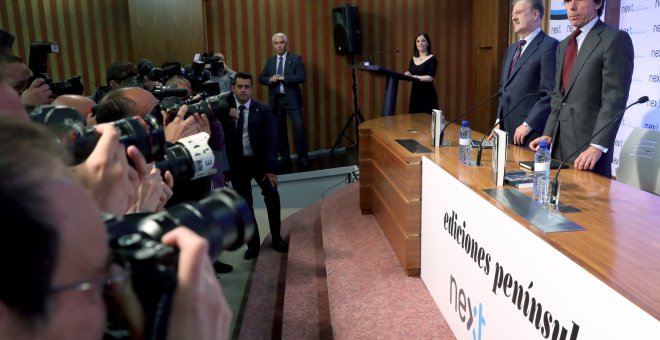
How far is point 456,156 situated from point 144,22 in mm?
4677

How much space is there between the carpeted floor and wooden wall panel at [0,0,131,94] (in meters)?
3.78

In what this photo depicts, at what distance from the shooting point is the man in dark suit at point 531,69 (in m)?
3.03

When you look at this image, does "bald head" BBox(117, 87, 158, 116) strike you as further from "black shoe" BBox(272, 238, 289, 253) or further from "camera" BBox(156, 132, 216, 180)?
"black shoe" BBox(272, 238, 289, 253)

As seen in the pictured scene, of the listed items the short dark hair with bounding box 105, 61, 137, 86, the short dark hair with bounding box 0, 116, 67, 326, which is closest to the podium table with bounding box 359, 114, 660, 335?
the short dark hair with bounding box 0, 116, 67, 326

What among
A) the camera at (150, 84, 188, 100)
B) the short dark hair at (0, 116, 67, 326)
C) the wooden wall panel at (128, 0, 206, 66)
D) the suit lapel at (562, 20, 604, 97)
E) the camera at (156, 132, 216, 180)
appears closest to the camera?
the short dark hair at (0, 116, 67, 326)

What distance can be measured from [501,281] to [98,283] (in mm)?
1321

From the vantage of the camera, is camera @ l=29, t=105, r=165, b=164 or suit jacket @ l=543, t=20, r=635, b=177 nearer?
camera @ l=29, t=105, r=165, b=164

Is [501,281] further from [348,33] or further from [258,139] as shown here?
[348,33]

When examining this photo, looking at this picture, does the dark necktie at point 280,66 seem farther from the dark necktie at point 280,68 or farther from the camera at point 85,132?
the camera at point 85,132

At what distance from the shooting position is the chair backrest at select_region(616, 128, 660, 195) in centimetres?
255

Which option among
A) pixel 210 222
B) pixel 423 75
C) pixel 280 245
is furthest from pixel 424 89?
pixel 210 222

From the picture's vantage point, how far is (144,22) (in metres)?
6.25

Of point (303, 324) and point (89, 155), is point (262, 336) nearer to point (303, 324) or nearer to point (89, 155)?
point (303, 324)

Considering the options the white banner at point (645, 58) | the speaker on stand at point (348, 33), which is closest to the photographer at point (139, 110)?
the white banner at point (645, 58)
